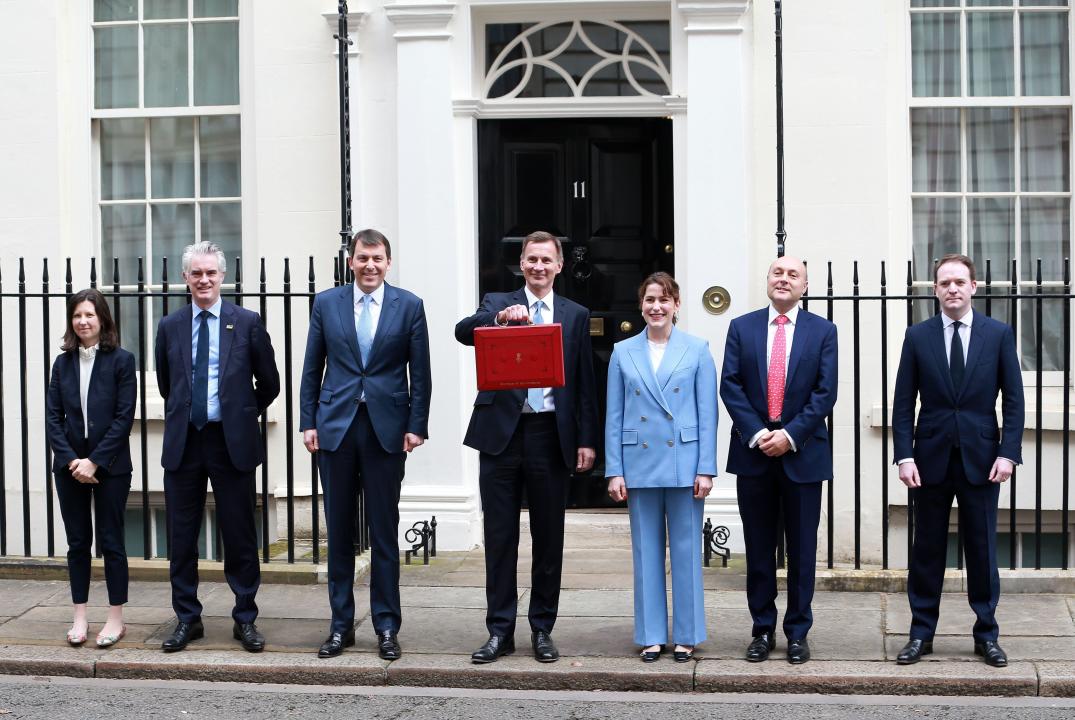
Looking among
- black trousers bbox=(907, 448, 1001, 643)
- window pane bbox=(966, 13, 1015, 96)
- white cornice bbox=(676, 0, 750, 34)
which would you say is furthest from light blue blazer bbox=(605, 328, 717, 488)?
window pane bbox=(966, 13, 1015, 96)

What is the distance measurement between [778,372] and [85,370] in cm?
325

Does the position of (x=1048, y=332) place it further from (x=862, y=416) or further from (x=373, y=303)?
(x=373, y=303)

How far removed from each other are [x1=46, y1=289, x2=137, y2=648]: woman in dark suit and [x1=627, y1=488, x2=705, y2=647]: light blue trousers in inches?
95.7

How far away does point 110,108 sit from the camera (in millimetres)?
9680

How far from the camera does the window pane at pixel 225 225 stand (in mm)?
9562

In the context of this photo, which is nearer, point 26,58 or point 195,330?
point 195,330

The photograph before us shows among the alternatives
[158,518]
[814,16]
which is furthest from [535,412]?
[158,518]

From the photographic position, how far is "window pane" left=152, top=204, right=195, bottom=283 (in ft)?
31.7

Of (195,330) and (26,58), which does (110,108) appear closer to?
(26,58)

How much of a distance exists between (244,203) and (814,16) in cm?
376

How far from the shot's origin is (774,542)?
6648mm

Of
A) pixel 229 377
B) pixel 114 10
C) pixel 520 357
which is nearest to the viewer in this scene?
pixel 520 357

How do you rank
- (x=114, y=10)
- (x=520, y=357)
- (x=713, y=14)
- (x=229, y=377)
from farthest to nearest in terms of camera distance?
1. (x=114, y=10)
2. (x=713, y=14)
3. (x=229, y=377)
4. (x=520, y=357)

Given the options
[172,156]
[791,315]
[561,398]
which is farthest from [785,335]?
[172,156]
